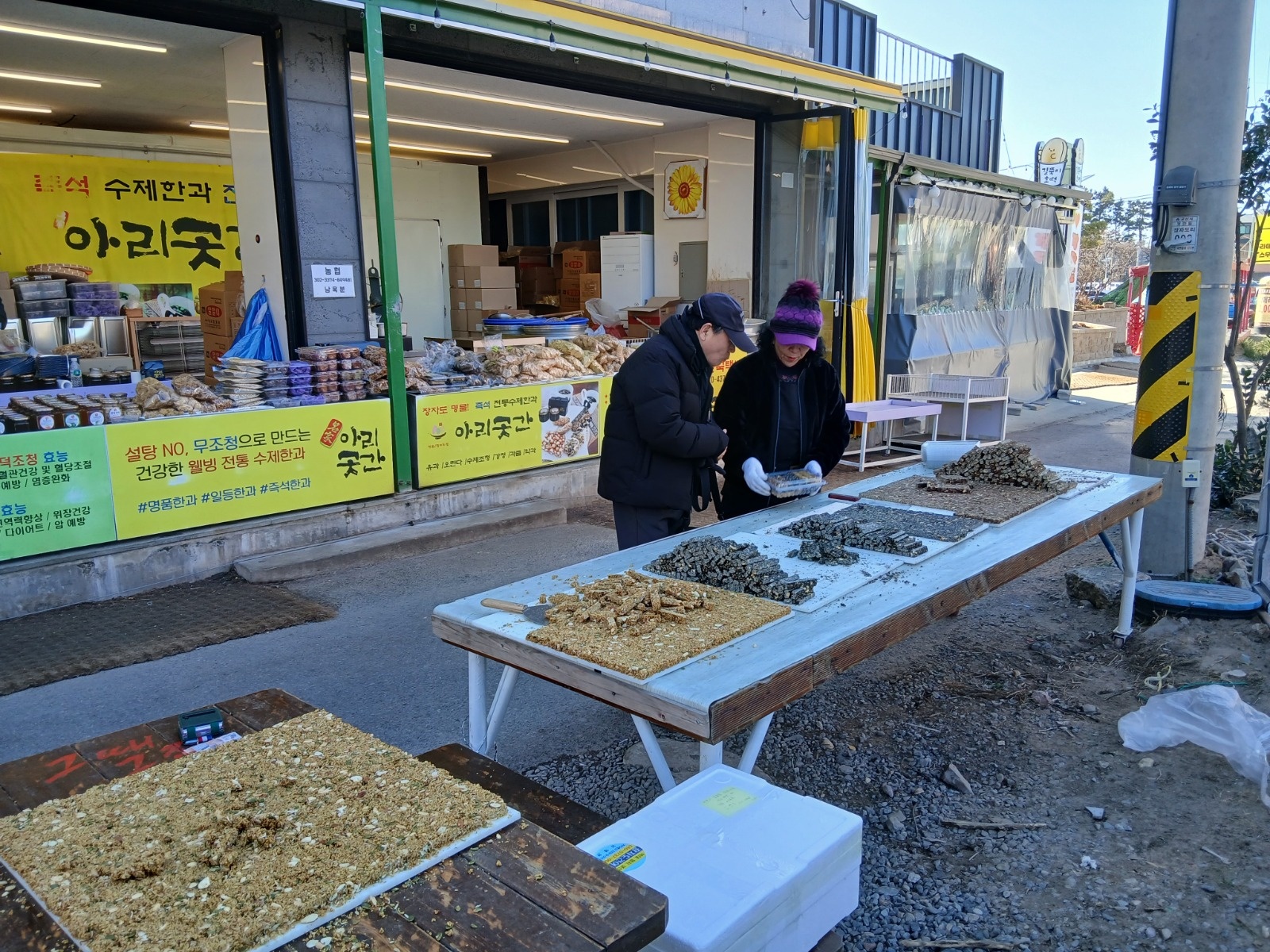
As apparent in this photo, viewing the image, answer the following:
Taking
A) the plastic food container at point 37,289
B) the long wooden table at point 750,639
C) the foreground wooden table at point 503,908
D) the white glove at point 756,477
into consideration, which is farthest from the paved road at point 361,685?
the plastic food container at point 37,289

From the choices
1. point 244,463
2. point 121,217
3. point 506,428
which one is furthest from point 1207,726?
point 121,217

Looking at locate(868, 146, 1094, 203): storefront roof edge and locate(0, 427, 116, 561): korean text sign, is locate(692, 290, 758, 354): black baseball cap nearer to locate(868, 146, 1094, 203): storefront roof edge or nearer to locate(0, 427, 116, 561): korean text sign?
locate(0, 427, 116, 561): korean text sign

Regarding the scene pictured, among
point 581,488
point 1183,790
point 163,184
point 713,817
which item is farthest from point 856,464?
point 163,184

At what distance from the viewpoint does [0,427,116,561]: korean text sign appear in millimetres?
5156

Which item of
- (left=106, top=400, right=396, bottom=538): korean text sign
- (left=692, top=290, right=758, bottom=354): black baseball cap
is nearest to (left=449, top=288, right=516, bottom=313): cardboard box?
(left=106, top=400, right=396, bottom=538): korean text sign

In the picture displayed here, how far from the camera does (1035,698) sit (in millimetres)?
4246

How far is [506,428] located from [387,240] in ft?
5.88

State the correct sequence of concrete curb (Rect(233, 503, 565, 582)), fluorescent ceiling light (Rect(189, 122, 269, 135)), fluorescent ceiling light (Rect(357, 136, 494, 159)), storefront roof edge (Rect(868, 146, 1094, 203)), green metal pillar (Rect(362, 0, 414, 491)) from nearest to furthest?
concrete curb (Rect(233, 503, 565, 582)) → green metal pillar (Rect(362, 0, 414, 491)) → storefront roof edge (Rect(868, 146, 1094, 203)) → fluorescent ceiling light (Rect(189, 122, 269, 135)) → fluorescent ceiling light (Rect(357, 136, 494, 159))

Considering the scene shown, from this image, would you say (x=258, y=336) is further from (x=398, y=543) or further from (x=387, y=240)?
(x=398, y=543)

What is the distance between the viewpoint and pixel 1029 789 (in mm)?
3498

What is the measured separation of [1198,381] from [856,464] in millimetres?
4308

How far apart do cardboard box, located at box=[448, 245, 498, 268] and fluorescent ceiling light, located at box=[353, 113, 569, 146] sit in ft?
4.93

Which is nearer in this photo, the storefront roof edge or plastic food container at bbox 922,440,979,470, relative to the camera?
plastic food container at bbox 922,440,979,470

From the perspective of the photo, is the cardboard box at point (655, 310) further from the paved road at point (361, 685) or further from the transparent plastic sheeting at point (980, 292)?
the paved road at point (361, 685)
